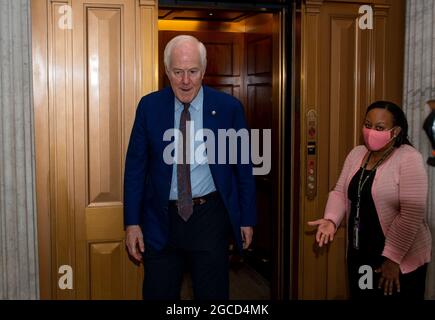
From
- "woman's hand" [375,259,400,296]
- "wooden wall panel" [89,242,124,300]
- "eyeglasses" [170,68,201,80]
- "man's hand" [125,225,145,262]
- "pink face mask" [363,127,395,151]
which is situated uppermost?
"eyeglasses" [170,68,201,80]

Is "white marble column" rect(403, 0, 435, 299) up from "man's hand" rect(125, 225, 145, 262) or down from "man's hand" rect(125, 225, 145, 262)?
up

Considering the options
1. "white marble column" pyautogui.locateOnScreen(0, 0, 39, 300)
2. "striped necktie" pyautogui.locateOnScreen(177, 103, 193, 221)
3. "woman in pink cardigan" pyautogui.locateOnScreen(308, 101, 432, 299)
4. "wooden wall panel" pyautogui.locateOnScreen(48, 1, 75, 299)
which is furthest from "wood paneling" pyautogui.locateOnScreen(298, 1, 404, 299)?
"white marble column" pyautogui.locateOnScreen(0, 0, 39, 300)

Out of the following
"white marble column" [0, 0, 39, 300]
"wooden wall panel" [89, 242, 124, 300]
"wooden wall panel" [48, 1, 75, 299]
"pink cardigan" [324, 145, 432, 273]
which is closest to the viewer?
"pink cardigan" [324, 145, 432, 273]

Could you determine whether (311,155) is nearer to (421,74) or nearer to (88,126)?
(421,74)

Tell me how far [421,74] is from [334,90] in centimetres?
50

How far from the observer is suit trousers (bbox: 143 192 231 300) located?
244 centimetres

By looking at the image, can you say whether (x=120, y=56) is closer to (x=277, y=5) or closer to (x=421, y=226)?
(x=277, y=5)

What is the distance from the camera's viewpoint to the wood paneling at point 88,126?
9.66ft

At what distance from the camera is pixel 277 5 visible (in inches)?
133

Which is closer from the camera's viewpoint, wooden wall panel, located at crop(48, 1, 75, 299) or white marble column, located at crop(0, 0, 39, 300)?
white marble column, located at crop(0, 0, 39, 300)

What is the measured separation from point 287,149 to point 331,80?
0.49 metres

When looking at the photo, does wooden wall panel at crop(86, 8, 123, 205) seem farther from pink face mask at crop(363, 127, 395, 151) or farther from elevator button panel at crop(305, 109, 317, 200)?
pink face mask at crop(363, 127, 395, 151)

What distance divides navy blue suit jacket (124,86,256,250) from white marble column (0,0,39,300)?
69cm

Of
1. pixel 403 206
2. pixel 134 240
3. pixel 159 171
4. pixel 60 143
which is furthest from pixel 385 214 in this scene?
pixel 60 143
